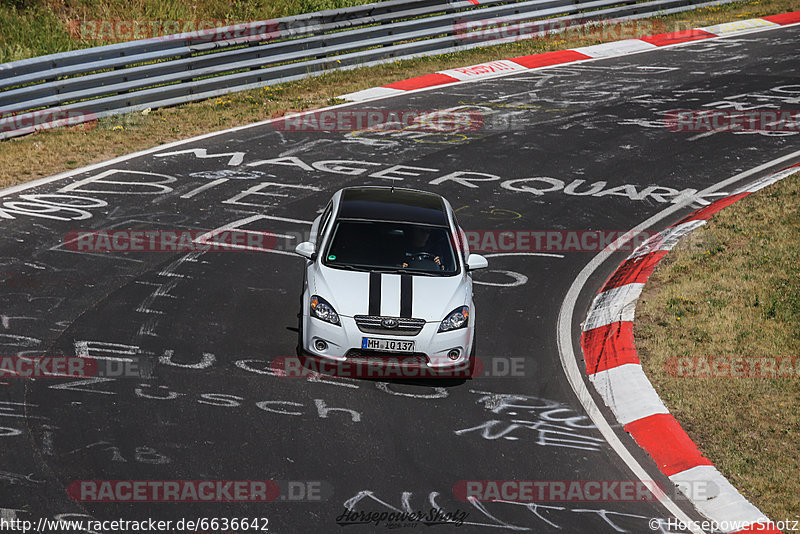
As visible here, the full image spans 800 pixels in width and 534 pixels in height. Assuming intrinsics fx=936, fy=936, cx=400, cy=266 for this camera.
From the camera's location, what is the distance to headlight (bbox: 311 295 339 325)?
909cm

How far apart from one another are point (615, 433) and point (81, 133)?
1155cm

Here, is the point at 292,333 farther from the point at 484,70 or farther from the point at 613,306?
the point at 484,70

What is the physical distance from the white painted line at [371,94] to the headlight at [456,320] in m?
10.6

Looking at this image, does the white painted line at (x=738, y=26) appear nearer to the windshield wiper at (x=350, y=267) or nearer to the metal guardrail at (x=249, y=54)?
the metal guardrail at (x=249, y=54)

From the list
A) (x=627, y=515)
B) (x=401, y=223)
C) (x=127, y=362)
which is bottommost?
(x=627, y=515)

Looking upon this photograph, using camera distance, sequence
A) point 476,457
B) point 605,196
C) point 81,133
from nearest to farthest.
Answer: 1. point 476,457
2. point 605,196
3. point 81,133

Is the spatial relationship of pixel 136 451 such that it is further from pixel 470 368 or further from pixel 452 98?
pixel 452 98

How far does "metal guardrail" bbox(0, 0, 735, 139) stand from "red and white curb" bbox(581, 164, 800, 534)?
9511mm

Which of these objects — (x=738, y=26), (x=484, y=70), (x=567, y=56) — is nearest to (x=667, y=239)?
(x=484, y=70)

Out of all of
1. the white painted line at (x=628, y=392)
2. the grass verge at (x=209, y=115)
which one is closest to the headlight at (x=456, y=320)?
the white painted line at (x=628, y=392)

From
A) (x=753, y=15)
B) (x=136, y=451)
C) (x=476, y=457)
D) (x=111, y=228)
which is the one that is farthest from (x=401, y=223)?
(x=753, y=15)

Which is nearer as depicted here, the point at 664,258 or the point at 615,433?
the point at 615,433

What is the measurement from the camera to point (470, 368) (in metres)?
9.49

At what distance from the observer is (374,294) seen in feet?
30.3
